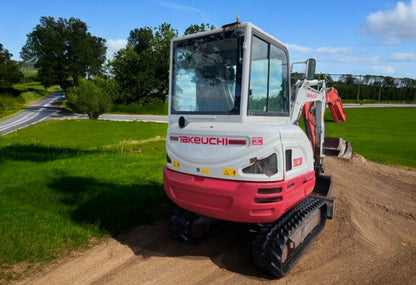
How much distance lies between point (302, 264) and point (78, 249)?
138 inches

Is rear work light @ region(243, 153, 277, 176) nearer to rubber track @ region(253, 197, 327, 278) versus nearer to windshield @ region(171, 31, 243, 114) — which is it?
windshield @ region(171, 31, 243, 114)

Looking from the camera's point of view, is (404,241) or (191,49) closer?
(191,49)

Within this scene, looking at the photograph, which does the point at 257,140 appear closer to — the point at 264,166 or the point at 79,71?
the point at 264,166

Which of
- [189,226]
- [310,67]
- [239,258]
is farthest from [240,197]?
[310,67]

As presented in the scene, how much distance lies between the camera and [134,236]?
5688 mm

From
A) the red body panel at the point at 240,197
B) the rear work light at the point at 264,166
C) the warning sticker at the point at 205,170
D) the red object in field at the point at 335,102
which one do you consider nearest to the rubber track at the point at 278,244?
the red body panel at the point at 240,197

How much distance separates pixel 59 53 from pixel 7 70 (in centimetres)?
884

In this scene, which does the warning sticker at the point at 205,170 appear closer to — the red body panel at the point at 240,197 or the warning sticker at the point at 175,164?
the red body panel at the point at 240,197

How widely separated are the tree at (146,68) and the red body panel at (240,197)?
4.77 m

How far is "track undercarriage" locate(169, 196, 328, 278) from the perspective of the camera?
4.30 meters

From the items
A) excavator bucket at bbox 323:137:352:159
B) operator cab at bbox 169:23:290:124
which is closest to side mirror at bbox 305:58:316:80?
operator cab at bbox 169:23:290:124

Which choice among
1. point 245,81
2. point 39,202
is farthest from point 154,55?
point 245,81

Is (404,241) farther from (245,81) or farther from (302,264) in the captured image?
(245,81)

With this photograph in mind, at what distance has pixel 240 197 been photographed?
403 cm
